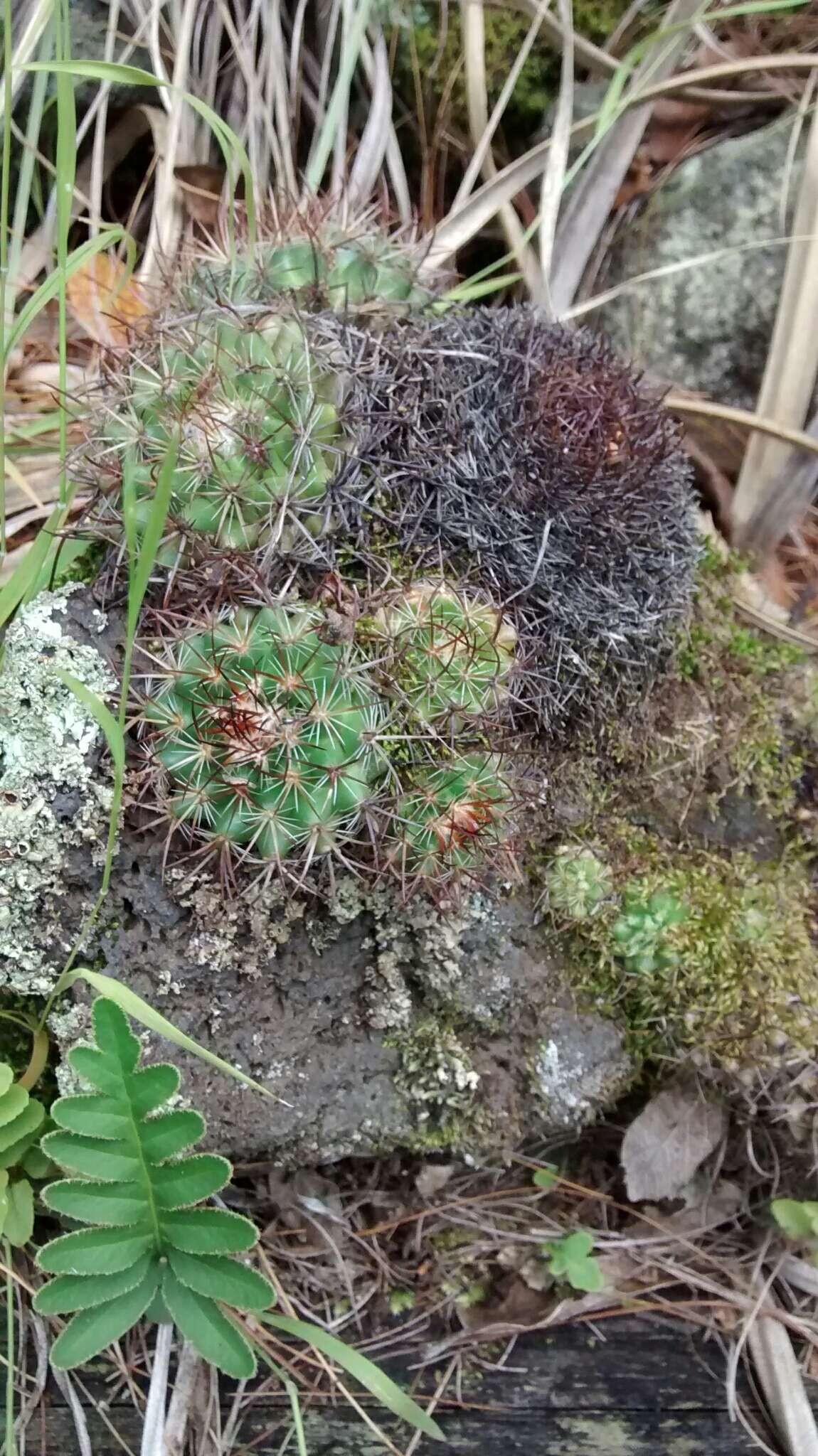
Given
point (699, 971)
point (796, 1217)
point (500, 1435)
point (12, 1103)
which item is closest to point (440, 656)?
point (699, 971)

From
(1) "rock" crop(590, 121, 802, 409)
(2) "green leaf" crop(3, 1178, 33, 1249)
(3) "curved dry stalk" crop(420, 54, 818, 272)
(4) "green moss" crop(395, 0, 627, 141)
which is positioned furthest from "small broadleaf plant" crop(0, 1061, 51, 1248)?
(4) "green moss" crop(395, 0, 627, 141)

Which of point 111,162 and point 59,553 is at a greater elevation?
Answer: point 111,162

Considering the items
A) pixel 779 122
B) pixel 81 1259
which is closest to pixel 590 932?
pixel 81 1259

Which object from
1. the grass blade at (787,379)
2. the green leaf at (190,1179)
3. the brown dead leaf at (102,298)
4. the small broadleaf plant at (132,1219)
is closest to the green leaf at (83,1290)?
the small broadleaf plant at (132,1219)

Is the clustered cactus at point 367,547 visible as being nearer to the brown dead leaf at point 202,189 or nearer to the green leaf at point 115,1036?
the green leaf at point 115,1036

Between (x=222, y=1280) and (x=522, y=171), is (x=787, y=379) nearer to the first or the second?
(x=522, y=171)

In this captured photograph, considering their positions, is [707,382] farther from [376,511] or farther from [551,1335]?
[551,1335]
